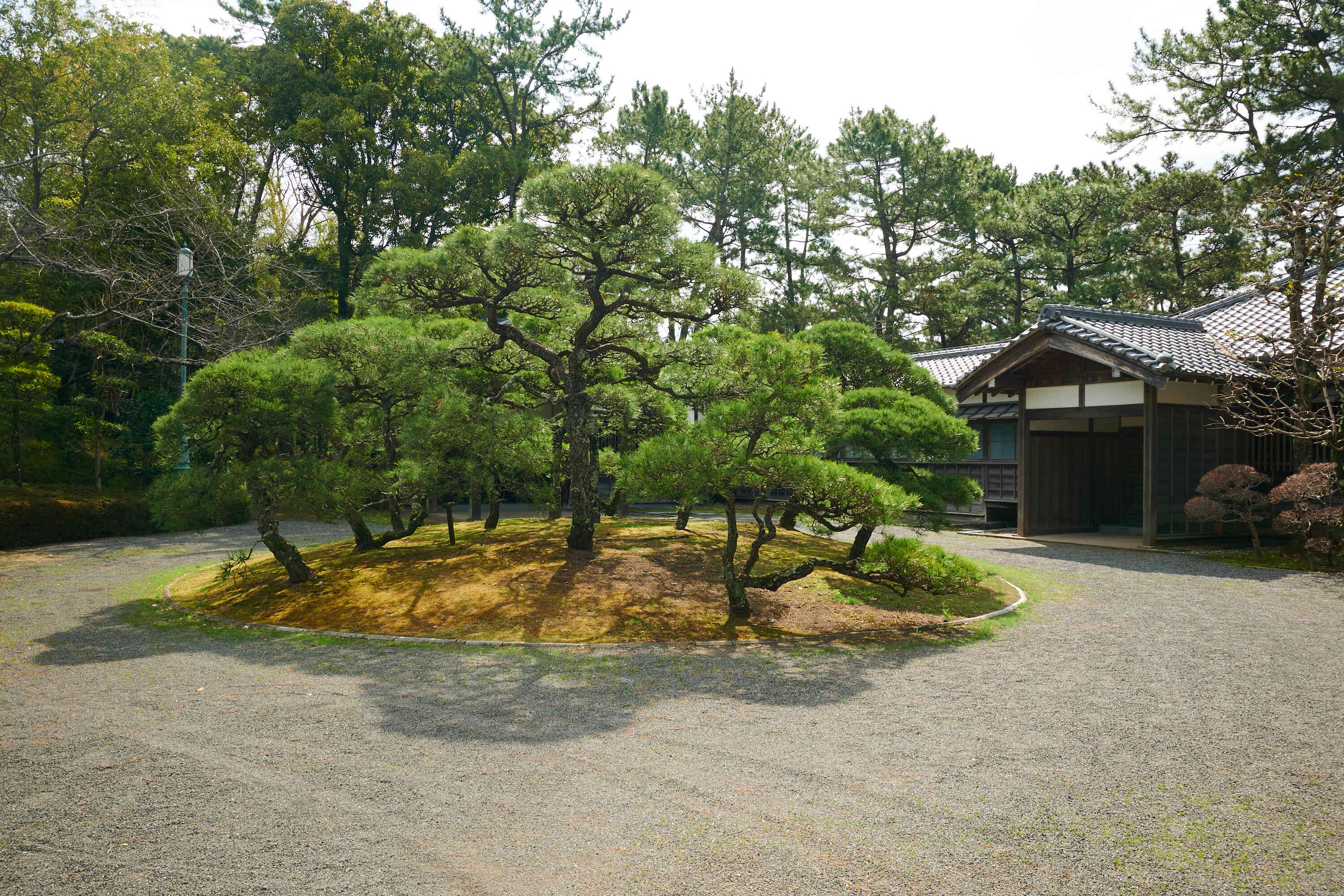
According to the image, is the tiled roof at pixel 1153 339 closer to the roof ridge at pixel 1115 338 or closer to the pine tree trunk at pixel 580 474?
the roof ridge at pixel 1115 338

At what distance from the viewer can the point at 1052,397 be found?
52.0 feet

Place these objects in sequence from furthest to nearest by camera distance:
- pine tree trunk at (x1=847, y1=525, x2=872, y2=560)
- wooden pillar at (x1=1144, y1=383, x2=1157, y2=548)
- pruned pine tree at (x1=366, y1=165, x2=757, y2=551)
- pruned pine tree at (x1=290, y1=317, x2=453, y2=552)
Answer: wooden pillar at (x1=1144, y1=383, x2=1157, y2=548) → pine tree trunk at (x1=847, y1=525, x2=872, y2=560) → pruned pine tree at (x1=290, y1=317, x2=453, y2=552) → pruned pine tree at (x1=366, y1=165, x2=757, y2=551)

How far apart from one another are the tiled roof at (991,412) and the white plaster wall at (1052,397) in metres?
1.15

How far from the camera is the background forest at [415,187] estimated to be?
18500 millimetres

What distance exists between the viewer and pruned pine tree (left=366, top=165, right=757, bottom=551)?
29.2ft

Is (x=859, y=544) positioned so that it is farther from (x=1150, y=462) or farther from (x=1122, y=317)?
(x=1122, y=317)

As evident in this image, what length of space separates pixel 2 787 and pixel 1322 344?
16.5m

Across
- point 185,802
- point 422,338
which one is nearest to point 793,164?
point 422,338

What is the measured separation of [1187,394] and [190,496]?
1582cm

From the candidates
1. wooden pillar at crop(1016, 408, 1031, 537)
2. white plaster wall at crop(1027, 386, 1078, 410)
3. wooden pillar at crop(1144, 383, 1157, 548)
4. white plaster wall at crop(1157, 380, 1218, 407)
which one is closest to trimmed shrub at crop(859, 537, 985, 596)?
wooden pillar at crop(1144, 383, 1157, 548)

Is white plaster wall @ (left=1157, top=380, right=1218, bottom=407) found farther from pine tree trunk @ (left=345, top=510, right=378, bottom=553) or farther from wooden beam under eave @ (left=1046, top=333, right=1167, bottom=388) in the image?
pine tree trunk @ (left=345, top=510, right=378, bottom=553)

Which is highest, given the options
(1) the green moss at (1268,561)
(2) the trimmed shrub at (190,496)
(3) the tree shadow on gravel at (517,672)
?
(2) the trimmed shrub at (190,496)

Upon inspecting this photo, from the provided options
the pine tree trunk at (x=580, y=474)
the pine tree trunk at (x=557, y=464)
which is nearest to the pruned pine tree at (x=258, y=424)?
the pine tree trunk at (x=580, y=474)

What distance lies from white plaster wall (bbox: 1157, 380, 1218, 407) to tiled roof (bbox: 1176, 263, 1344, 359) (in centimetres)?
76
